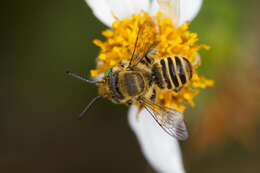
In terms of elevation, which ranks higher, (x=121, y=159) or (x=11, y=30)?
(x=11, y=30)

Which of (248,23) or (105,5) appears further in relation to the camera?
(248,23)

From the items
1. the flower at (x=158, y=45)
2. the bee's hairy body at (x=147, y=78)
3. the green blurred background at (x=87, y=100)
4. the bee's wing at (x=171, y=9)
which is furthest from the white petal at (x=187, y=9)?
the green blurred background at (x=87, y=100)

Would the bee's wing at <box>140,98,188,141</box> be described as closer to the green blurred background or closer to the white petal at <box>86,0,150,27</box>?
the white petal at <box>86,0,150,27</box>

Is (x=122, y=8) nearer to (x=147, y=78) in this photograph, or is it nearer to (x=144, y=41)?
(x=144, y=41)

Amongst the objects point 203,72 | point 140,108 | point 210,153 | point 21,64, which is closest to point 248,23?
point 203,72

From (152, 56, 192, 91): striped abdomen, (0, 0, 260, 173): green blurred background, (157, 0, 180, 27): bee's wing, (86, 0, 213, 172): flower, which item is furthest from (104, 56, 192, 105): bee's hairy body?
(0, 0, 260, 173): green blurred background

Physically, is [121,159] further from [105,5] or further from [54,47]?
[105,5]

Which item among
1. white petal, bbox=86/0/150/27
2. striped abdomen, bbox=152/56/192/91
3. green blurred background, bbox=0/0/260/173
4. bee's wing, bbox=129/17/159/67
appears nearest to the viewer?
striped abdomen, bbox=152/56/192/91
